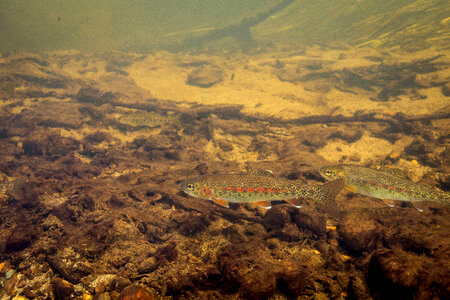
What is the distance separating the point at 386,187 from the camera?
4910mm

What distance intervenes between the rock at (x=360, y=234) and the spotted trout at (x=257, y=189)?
21.9 inches

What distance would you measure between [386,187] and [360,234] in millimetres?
1797

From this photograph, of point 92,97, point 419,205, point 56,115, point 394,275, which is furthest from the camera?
point 92,97

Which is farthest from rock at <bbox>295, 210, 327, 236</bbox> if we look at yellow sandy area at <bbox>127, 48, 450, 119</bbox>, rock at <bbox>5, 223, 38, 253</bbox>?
yellow sandy area at <bbox>127, 48, 450, 119</bbox>

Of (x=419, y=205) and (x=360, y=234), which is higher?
(x=360, y=234)

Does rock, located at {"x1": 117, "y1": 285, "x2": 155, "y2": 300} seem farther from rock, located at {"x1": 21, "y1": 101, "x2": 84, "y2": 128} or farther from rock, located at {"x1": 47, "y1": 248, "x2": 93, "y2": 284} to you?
rock, located at {"x1": 21, "y1": 101, "x2": 84, "y2": 128}

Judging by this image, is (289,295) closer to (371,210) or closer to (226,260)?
(226,260)

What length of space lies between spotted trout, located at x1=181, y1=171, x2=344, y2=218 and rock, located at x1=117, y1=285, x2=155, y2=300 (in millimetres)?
2498

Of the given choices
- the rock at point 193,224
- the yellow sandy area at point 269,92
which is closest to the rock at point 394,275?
the rock at point 193,224

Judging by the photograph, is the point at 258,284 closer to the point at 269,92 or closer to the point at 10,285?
the point at 10,285

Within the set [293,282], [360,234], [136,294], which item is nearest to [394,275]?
[293,282]

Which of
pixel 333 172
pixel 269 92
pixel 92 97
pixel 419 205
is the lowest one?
pixel 419 205

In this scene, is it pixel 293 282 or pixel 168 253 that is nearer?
pixel 293 282

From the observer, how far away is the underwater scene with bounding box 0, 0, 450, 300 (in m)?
2.84
